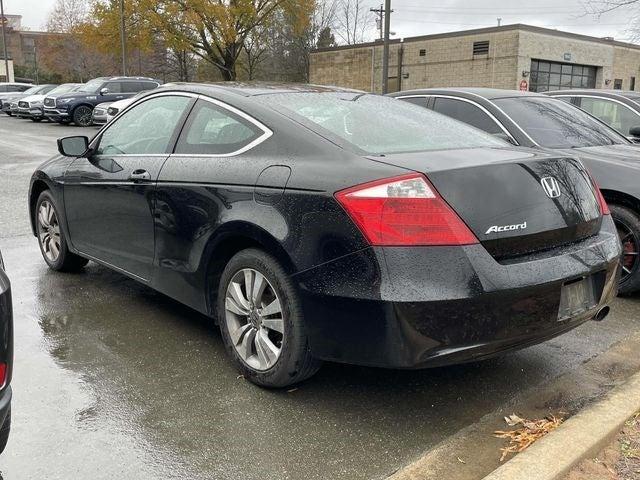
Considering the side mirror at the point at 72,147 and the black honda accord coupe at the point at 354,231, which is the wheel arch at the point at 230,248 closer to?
the black honda accord coupe at the point at 354,231

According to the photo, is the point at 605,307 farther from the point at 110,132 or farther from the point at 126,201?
the point at 110,132

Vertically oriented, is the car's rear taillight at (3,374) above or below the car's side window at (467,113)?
below

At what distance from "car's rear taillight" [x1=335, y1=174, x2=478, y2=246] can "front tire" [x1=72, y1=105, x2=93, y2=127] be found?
78.7 feet

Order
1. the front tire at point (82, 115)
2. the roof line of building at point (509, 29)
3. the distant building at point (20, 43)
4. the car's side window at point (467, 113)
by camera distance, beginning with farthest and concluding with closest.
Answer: the distant building at point (20, 43) < the roof line of building at point (509, 29) < the front tire at point (82, 115) < the car's side window at point (467, 113)

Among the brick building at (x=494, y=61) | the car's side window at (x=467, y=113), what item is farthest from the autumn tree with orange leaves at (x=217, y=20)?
the car's side window at (x=467, y=113)

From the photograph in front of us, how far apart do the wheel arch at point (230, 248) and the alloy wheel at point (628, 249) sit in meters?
3.09

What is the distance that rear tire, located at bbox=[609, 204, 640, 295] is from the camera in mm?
4895

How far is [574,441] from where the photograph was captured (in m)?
2.76

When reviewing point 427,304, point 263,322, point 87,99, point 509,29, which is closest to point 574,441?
point 427,304

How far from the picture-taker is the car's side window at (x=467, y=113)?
576 centimetres

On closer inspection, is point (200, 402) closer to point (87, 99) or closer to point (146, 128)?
point (146, 128)

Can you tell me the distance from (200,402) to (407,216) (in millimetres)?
1423

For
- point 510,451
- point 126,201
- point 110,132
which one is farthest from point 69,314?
point 510,451

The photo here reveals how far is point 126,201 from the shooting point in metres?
4.17
